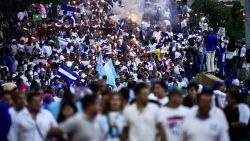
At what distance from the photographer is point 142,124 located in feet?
36.3

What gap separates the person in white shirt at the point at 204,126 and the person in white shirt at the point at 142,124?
0.46 m

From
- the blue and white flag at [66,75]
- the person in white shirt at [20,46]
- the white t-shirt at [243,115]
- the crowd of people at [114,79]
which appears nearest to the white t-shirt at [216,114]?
the crowd of people at [114,79]

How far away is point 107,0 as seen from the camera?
171 ft

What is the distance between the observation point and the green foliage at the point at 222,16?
4731 centimetres

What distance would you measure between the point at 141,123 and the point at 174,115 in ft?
1.93

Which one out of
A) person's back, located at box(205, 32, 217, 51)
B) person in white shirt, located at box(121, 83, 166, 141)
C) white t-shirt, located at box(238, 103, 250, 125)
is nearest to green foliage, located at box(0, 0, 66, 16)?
person's back, located at box(205, 32, 217, 51)

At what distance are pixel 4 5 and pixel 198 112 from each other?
20.1m

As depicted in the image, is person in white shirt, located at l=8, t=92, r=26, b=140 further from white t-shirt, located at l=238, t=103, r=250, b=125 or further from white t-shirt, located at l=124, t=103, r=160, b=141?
white t-shirt, located at l=238, t=103, r=250, b=125

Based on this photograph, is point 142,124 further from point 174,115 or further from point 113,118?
point 174,115

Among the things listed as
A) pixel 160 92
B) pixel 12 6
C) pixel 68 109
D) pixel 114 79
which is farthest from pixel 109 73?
pixel 68 109

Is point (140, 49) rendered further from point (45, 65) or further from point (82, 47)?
point (45, 65)

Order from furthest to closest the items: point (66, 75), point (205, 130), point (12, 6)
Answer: point (12, 6), point (66, 75), point (205, 130)

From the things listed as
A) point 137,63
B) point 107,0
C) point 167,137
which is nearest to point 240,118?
point 167,137

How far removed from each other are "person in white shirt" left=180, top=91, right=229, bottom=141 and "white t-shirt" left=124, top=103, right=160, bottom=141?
54 centimetres
